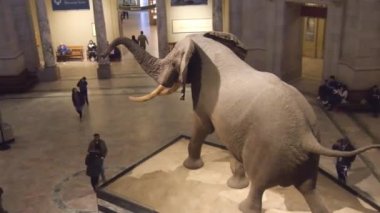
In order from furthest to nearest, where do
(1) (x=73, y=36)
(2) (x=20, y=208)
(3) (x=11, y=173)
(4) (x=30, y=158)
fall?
1. (1) (x=73, y=36)
2. (4) (x=30, y=158)
3. (3) (x=11, y=173)
4. (2) (x=20, y=208)

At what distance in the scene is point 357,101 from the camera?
1411 cm

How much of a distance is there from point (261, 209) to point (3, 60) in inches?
493

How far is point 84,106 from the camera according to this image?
584 inches

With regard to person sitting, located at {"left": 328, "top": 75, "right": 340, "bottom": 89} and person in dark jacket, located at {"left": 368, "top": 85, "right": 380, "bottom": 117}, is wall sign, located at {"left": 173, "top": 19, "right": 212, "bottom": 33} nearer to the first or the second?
person sitting, located at {"left": 328, "top": 75, "right": 340, "bottom": 89}

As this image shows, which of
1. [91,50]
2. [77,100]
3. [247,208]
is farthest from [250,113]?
[91,50]

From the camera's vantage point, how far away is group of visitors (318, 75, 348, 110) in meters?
13.8

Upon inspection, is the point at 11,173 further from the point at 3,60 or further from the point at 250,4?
the point at 250,4

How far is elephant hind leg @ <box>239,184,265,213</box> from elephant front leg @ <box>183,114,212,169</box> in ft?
4.49

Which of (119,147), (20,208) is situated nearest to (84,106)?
(119,147)

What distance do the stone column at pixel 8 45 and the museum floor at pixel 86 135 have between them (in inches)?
38.8

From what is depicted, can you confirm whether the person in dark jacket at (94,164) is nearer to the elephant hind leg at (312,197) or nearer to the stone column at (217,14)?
the elephant hind leg at (312,197)

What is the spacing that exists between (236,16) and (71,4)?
7277 millimetres

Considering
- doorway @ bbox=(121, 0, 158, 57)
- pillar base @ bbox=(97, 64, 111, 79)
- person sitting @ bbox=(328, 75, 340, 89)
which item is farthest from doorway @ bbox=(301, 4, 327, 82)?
pillar base @ bbox=(97, 64, 111, 79)

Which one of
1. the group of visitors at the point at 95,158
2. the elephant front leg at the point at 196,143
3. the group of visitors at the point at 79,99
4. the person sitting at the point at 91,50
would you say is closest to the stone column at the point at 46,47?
the person sitting at the point at 91,50
